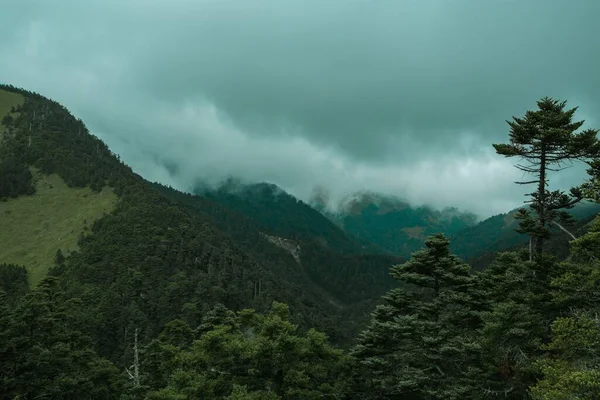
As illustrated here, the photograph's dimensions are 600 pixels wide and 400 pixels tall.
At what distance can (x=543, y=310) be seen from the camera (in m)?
29.5

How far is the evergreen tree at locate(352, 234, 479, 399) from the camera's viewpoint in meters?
31.9

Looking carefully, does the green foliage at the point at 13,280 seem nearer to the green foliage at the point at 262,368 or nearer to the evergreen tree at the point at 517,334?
the green foliage at the point at 262,368

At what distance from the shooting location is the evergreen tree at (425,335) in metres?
31.9

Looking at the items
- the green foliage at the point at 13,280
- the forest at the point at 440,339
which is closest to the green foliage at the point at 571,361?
the forest at the point at 440,339

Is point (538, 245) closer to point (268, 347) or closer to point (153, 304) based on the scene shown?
point (268, 347)

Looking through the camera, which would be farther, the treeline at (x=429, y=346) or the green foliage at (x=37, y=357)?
the green foliage at (x=37, y=357)

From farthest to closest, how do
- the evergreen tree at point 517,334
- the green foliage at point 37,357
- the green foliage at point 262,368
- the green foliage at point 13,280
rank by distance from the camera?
the green foliage at point 13,280
the green foliage at point 37,357
the green foliage at point 262,368
the evergreen tree at point 517,334

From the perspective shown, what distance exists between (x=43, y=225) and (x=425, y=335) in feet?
613

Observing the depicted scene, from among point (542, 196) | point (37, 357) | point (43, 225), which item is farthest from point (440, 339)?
point (43, 225)

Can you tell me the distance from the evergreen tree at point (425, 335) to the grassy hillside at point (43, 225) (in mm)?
146046

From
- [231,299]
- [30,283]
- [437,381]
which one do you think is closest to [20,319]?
[437,381]

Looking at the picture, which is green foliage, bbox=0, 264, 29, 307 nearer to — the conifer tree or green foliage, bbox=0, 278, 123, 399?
green foliage, bbox=0, 278, 123, 399

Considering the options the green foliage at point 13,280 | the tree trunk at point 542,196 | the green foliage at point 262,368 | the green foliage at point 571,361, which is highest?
the tree trunk at point 542,196

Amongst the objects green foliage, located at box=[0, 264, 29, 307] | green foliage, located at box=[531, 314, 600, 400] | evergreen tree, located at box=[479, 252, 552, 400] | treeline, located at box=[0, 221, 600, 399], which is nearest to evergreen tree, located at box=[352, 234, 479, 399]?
treeline, located at box=[0, 221, 600, 399]
